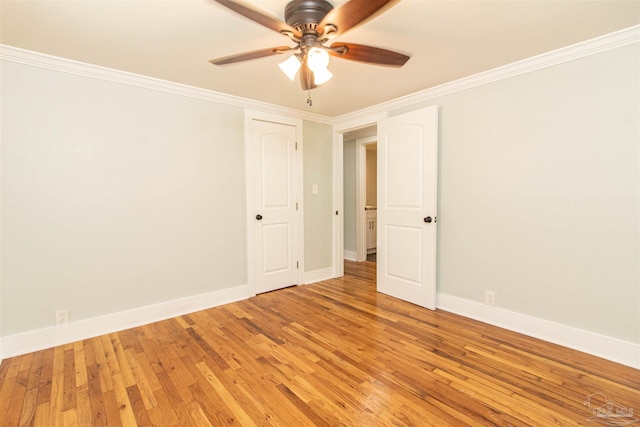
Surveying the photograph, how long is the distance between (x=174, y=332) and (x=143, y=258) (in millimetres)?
748

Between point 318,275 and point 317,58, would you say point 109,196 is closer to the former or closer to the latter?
point 317,58

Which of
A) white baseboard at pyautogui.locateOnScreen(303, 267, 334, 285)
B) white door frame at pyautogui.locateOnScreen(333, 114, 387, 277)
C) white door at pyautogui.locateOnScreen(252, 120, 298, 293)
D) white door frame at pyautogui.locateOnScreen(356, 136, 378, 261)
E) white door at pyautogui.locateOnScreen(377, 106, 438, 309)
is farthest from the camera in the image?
white door frame at pyautogui.locateOnScreen(356, 136, 378, 261)

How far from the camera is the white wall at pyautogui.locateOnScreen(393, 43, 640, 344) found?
6.74 feet

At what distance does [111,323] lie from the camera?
259cm

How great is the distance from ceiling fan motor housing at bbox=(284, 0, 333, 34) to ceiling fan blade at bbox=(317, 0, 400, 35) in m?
0.10

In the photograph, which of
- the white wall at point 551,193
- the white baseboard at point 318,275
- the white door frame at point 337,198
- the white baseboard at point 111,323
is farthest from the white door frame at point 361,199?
the white baseboard at point 111,323

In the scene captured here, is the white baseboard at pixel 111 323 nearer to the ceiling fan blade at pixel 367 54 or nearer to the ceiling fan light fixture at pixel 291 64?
the ceiling fan light fixture at pixel 291 64

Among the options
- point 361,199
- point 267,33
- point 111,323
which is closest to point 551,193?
point 267,33

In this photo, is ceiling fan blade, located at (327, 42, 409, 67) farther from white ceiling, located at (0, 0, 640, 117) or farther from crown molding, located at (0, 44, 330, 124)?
crown molding, located at (0, 44, 330, 124)

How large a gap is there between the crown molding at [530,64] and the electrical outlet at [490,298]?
1.93 meters

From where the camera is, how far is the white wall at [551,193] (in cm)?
205

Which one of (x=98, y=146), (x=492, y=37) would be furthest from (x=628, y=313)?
(x=98, y=146)

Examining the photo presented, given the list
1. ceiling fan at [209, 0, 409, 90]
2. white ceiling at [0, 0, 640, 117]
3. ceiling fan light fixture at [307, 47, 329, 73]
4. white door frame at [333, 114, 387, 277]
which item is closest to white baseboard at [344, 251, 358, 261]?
white door frame at [333, 114, 387, 277]

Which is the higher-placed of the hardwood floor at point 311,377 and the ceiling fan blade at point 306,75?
the ceiling fan blade at point 306,75
